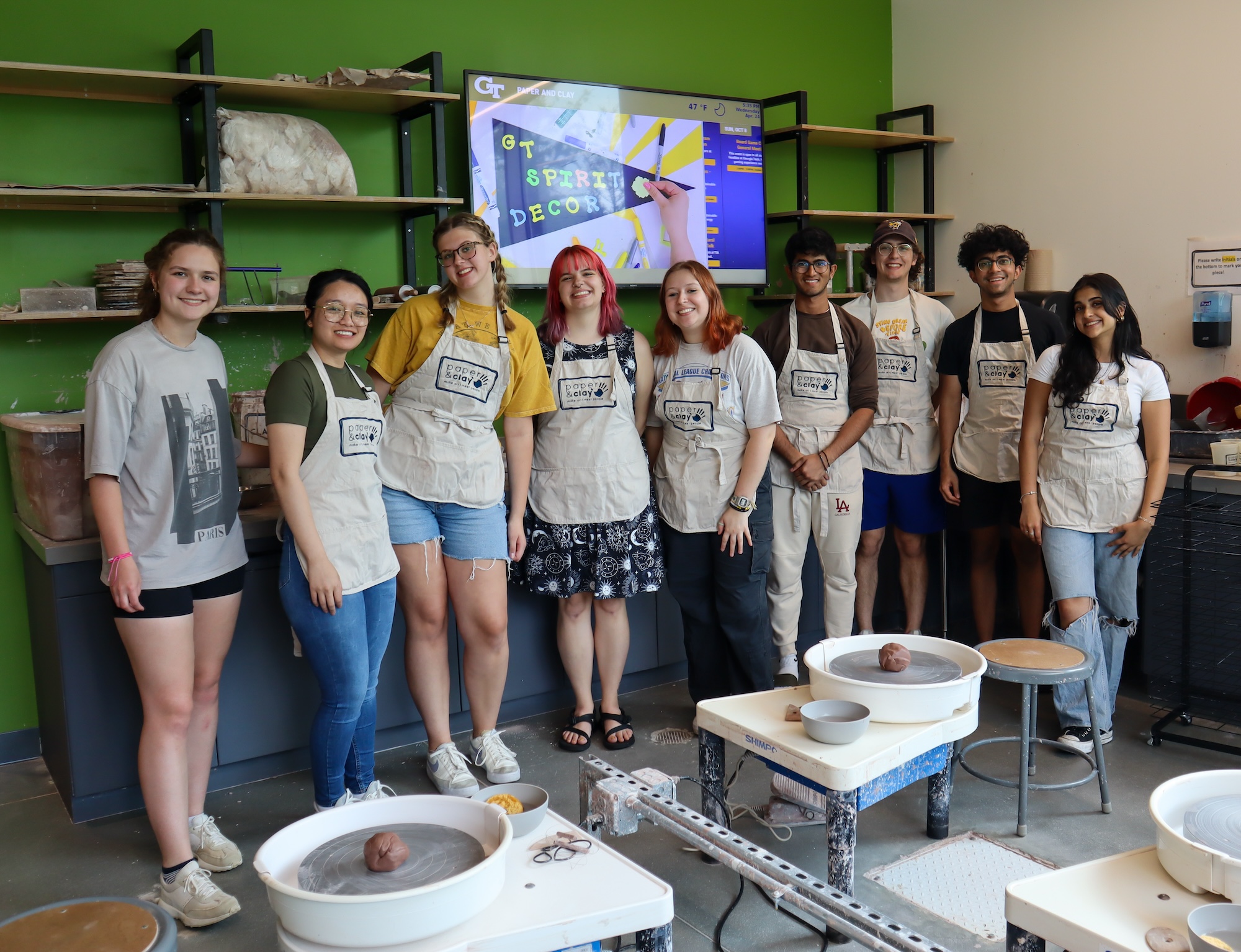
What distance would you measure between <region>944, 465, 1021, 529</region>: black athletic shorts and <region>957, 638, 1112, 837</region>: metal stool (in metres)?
0.85

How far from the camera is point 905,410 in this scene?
12.2 feet

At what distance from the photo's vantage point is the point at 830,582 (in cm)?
366

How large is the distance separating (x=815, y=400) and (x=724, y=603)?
31.7 inches

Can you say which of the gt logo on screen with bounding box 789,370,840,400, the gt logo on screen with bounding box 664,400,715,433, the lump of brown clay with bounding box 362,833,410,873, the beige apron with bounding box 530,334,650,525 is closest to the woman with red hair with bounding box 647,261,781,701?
the gt logo on screen with bounding box 664,400,715,433

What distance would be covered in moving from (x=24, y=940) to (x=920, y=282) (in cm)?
468

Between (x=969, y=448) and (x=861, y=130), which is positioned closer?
(x=969, y=448)

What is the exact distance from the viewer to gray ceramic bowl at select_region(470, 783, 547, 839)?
1621 millimetres

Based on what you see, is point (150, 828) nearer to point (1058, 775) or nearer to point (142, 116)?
point (142, 116)

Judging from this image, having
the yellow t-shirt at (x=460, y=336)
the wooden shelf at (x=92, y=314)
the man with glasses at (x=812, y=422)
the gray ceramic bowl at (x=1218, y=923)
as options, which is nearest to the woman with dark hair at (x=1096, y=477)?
the man with glasses at (x=812, y=422)

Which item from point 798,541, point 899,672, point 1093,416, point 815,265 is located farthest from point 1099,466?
point 899,672

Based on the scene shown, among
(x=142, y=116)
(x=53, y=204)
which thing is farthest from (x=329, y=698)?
(x=142, y=116)

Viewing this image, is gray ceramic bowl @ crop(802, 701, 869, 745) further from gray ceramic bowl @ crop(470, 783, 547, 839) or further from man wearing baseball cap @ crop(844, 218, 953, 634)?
man wearing baseball cap @ crop(844, 218, 953, 634)

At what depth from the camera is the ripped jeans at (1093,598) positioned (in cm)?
314

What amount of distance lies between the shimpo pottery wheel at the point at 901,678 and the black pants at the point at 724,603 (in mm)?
784
